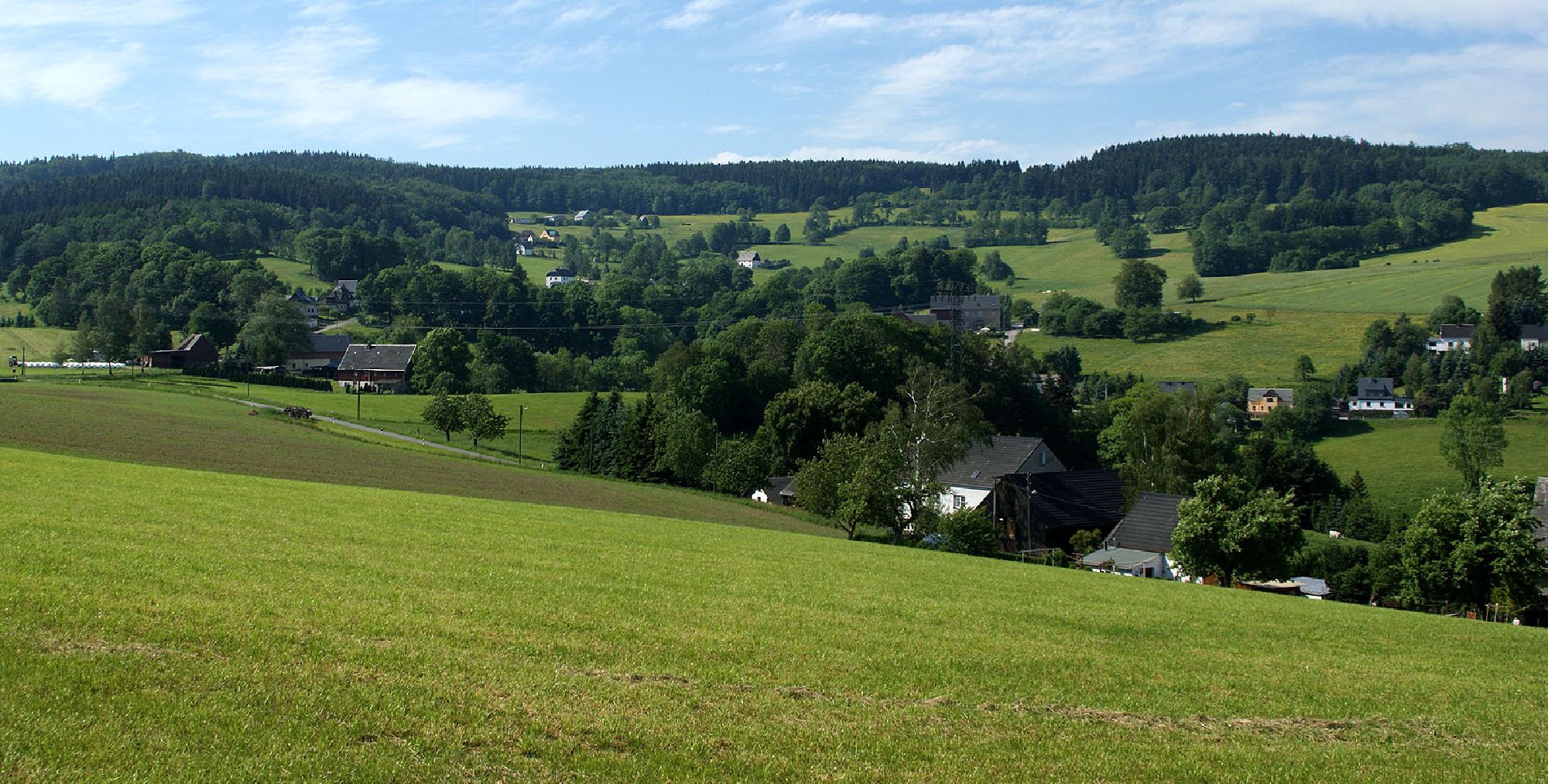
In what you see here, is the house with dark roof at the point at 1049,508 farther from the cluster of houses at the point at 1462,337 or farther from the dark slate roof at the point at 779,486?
the cluster of houses at the point at 1462,337

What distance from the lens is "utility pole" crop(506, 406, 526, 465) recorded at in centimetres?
8262

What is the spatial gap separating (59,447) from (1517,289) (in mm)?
150395

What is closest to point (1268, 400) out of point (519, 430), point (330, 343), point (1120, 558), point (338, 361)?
point (1120, 558)

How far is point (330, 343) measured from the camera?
138125 millimetres

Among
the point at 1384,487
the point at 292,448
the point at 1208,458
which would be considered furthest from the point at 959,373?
the point at 292,448

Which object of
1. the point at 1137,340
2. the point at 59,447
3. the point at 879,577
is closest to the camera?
the point at 879,577

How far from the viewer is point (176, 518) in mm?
23844

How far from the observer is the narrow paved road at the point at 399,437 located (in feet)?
254

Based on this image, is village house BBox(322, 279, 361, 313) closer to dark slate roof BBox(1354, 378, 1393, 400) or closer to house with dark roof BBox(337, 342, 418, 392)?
house with dark roof BBox(337, 342, 418, 392)

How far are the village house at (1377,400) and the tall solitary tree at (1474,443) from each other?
2446cm

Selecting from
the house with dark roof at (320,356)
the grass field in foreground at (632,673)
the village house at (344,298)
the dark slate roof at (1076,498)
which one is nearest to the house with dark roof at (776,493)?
the dark slate roof at (1076,498)

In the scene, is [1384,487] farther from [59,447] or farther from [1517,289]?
[59,447]

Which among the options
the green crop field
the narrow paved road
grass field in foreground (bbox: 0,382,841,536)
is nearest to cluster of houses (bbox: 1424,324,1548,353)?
Answer: the green crop field

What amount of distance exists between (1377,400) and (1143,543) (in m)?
73.4
